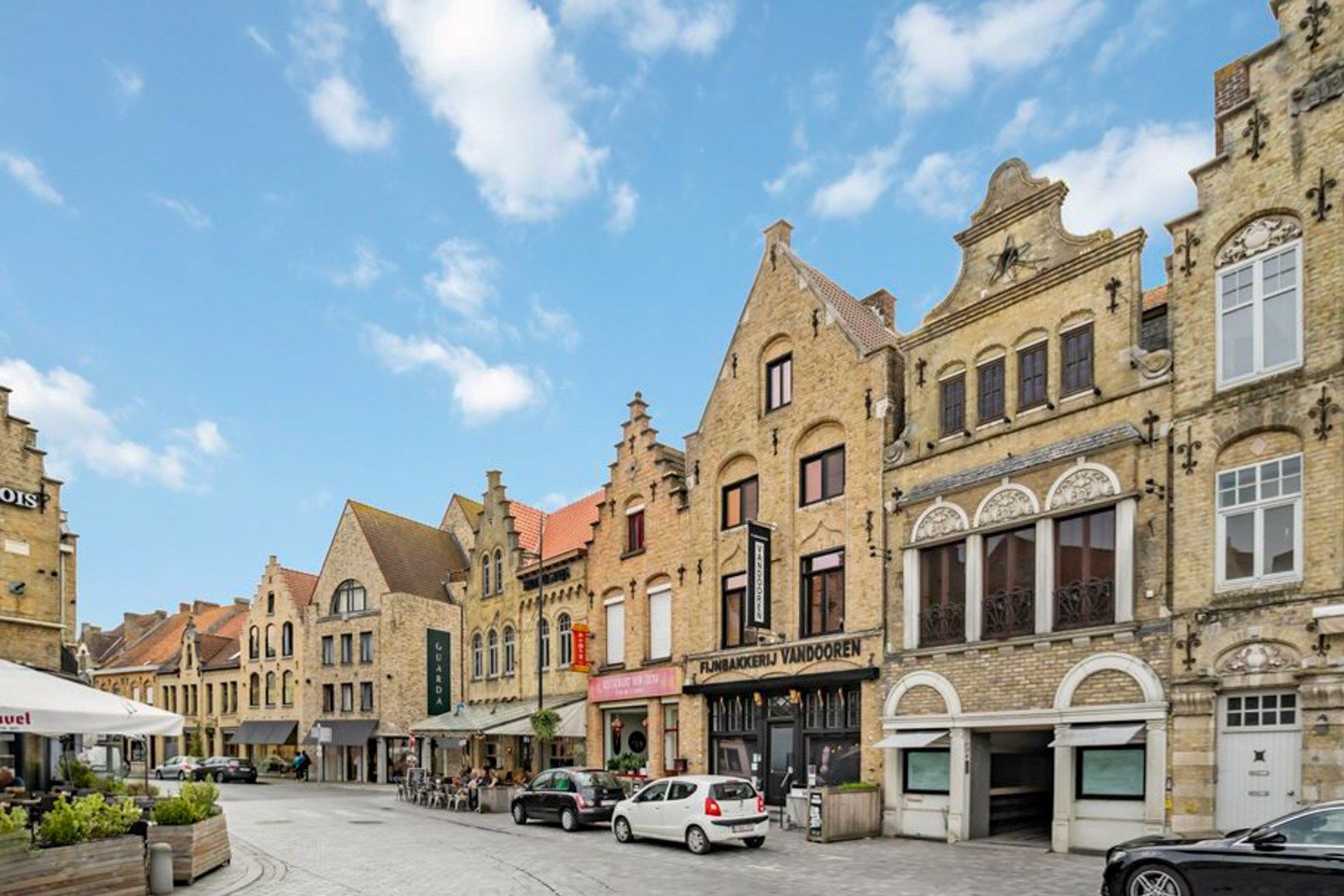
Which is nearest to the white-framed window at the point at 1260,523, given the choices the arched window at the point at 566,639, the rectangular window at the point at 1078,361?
the rectangular window at the point at 1078,361

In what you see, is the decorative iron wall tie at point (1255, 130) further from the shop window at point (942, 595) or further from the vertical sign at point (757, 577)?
the vertical sign at point (757, 577)

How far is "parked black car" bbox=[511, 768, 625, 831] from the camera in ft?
75.9

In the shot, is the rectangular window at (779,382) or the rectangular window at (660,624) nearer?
the rectangular window at (779,382)

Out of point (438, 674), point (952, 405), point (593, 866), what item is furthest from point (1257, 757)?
point (438, 674)

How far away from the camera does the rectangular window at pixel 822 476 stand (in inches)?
976

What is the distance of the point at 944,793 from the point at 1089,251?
1133 centimetres

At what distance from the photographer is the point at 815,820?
66.3ft

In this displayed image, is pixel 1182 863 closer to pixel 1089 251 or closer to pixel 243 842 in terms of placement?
pixel 1089 251

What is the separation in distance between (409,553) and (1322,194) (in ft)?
138

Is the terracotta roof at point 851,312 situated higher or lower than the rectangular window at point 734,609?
higher

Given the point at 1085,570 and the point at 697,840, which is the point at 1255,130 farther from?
the point at 697,840

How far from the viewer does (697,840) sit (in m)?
18.8

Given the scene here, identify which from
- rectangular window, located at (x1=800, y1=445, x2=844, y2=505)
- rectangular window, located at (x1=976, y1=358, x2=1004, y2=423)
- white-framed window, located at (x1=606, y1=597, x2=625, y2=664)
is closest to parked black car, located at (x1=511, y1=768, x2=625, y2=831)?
white-framed window, located at (x1=606, y1=597, x2=625, y2=664)

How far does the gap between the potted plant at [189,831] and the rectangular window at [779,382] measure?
16.2 m
